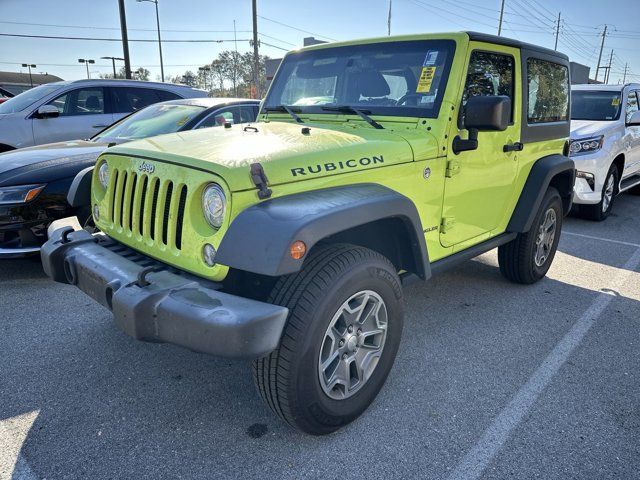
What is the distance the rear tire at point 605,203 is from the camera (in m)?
6.93

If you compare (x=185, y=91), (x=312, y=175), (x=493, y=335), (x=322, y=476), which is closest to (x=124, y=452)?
(x=322, y=476)

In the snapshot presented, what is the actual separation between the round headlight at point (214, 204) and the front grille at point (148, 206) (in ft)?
0.50

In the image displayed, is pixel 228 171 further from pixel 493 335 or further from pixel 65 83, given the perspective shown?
pixel 65 83

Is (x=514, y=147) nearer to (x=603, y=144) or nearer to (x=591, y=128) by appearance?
(x=603, y=144)

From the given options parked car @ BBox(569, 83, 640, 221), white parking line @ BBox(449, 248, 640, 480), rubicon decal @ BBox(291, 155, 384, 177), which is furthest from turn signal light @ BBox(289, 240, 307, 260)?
parked car @ BBox(569, 83, 640, 221)

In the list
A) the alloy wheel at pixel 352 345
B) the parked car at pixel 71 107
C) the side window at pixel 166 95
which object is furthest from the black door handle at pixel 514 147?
the side window at pixel 166 95

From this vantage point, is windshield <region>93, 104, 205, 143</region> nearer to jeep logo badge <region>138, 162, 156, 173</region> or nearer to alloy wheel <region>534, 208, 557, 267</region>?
jeep logo badge <region>138, 162, 156, 173</region>

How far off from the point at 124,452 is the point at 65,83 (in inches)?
253

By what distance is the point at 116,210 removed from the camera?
2.66 meters

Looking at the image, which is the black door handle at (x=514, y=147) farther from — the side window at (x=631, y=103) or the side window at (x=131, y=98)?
the side window at (x=131, y=98)

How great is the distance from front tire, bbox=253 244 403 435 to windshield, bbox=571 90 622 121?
6559 mm

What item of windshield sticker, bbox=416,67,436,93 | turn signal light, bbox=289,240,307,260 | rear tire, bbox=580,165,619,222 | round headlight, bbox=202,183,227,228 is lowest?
rear tire, bbox=580,165,619,222

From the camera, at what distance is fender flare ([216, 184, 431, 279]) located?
189 cm

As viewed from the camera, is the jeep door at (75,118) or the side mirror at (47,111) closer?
the side mirror at (47,111)
